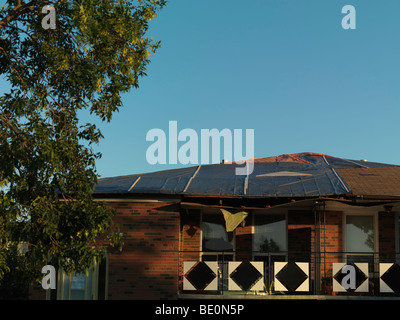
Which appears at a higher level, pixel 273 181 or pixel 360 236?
pixel 273 181

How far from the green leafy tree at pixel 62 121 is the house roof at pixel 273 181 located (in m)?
5.38

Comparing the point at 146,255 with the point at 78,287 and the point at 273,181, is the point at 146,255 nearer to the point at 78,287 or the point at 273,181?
the point at 78,287

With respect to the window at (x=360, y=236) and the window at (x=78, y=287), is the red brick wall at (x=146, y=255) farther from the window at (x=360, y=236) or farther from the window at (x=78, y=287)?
the window at (x=360, y=236)

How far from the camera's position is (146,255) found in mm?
17484

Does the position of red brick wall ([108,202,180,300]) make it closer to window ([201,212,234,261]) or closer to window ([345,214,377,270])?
window ([201,212,234,261])

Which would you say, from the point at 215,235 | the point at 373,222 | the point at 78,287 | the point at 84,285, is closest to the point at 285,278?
the point at 215,235

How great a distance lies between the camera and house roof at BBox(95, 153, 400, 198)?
1745 cm

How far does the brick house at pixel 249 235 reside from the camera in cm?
1680

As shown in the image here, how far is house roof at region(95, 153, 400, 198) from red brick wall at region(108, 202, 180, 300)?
0.62 metres

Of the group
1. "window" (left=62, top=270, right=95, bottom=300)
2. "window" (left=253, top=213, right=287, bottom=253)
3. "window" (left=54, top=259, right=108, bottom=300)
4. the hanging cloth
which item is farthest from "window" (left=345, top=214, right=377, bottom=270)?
"window" (left=62, top=270, right=95, bottom=300)

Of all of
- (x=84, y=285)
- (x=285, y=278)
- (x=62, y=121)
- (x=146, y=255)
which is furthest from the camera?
(x=84, y=285)

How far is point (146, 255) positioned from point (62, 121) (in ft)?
20.8

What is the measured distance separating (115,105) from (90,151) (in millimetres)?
1112

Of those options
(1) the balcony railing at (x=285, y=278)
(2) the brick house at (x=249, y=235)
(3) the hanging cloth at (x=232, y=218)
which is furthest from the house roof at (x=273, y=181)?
(1) the balcony railing at (x=285, y=278)
